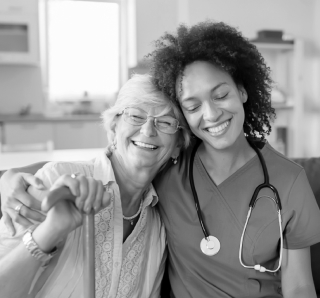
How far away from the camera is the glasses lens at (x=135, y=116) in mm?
1348

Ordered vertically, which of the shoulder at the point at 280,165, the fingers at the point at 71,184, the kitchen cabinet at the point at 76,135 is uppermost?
the fingers at the point at 71,184

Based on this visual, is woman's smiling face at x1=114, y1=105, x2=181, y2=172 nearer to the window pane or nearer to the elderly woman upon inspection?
the elderly woman

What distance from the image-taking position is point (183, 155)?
154 centimetres

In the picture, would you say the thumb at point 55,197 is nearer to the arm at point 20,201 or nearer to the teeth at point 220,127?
the arm at point 20,201

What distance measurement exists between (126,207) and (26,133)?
3899 millimetres

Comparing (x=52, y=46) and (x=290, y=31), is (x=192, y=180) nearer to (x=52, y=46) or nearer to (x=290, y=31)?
(x=52, y=46)

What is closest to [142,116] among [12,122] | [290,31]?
[12,122]

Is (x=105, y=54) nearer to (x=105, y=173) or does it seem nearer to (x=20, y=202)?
(x=105, y=173)

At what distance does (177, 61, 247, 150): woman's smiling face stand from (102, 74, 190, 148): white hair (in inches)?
1.7

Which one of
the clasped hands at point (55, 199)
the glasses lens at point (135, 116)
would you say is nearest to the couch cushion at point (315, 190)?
the glasses lens at point (135, 116)

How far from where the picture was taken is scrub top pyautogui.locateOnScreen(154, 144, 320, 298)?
1323mm

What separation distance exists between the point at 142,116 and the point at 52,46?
187 inches

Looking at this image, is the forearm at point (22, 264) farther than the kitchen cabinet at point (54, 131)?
No

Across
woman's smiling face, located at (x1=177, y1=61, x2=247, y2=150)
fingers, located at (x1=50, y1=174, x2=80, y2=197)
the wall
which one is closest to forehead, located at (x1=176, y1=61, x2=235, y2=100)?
woman's smiling face, located at (x1=177, y1=61, x2=247, y2=150)
